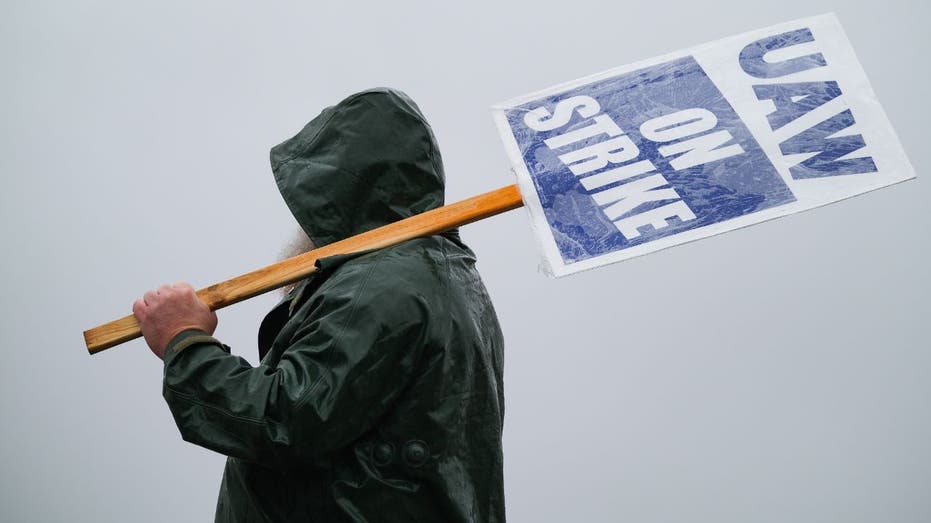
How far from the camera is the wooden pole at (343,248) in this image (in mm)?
1031

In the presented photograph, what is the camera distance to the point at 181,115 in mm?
2605

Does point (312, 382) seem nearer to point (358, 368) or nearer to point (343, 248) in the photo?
point (358, 368)

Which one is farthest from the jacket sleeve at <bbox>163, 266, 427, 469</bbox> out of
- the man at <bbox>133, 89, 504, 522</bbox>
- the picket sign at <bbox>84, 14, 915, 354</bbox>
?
the picket sign at <bbox>84, 14, 915, 354</bbox>

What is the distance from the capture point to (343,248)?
3.39ft

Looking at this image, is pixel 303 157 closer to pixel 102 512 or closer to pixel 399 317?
pixel 399 317

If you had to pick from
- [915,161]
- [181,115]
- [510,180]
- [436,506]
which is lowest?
[436,506]

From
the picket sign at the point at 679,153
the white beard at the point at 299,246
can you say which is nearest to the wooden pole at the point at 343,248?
the picket sign at the point at 679,153

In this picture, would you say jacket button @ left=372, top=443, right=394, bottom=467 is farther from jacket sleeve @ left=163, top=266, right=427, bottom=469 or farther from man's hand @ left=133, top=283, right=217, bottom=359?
man's hand @ left=133, top=283, right=217, bottom=359

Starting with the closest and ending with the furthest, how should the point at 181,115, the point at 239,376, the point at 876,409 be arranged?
the point at 239,376
the point at 876,409
the point at 181,115

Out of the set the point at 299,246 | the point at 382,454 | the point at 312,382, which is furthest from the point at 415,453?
the point at 299,246

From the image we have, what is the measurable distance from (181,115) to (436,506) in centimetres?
193

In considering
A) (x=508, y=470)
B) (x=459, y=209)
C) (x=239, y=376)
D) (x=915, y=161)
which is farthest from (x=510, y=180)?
(x=239, y=376)

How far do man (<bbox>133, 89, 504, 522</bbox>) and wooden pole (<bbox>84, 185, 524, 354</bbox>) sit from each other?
0.02 m

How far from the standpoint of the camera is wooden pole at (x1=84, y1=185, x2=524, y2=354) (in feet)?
3.38
